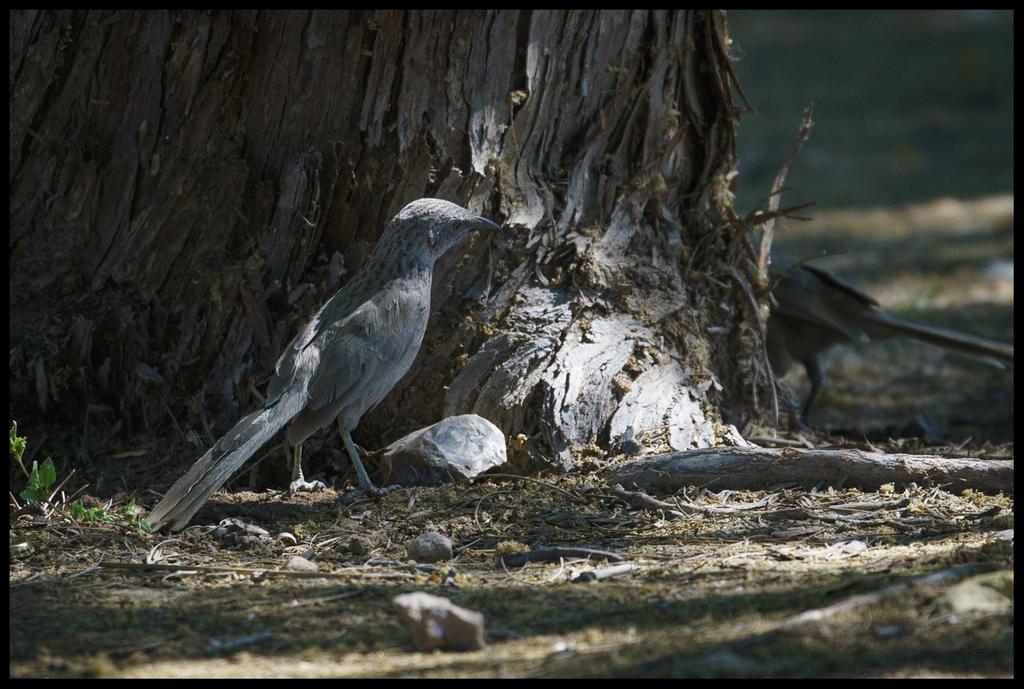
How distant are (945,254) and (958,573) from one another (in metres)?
Result: 8.56

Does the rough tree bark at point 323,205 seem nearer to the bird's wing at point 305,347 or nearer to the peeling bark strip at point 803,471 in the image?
the bird's wing at point 305,347

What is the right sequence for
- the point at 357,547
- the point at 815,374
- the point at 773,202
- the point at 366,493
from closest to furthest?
1. the point at 357,547
2. the point at 366,493
3. the point at 773,202
4. the point at 815,374

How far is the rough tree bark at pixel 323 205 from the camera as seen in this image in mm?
5469

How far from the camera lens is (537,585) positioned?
3928mm

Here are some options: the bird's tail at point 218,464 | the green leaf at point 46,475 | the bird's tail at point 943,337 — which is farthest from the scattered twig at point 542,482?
the bird's tail at point 943,337

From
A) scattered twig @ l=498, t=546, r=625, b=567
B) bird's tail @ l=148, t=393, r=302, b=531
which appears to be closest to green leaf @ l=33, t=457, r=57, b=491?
bird's tail @ l=148, t=393, r=302, b=531

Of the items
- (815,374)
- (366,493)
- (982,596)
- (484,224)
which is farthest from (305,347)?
(815,374)

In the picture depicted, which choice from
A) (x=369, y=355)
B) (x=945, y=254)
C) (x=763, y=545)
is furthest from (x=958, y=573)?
(x=945, y=254)

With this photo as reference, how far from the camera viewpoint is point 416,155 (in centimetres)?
551

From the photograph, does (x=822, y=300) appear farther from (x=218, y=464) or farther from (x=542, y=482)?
(x=218, y=464)

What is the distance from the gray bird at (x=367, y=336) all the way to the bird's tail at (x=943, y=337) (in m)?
3.44

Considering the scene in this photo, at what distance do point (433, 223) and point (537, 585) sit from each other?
2.02 meters

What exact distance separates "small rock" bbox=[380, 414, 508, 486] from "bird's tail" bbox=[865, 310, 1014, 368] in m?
3.52
